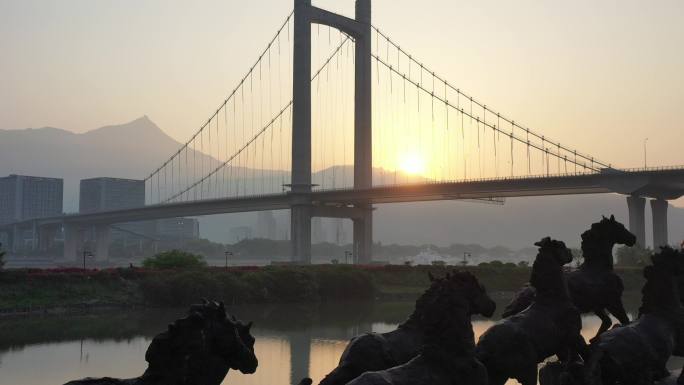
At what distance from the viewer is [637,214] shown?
4947 centimetres

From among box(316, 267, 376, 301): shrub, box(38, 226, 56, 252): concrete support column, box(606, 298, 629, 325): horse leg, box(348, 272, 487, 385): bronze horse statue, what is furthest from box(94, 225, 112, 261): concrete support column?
box(348, 272, 487, 385): bronze horse statue

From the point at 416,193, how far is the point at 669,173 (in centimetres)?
2062

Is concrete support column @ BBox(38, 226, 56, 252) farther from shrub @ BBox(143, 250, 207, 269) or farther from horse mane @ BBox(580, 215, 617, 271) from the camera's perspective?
horse mane @ BBox(580, 215, 617, 271)

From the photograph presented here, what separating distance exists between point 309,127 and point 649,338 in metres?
57.7

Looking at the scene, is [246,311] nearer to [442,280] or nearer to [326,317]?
[326,317]

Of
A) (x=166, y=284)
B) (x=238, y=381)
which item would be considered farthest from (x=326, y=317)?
(x=238, y=381)

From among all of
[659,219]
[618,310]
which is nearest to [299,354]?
[618,310]

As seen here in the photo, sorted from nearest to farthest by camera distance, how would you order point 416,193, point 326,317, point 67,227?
point 326,317
point 416,193
point 67,227

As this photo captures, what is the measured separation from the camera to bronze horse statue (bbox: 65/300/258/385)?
481 centimetres

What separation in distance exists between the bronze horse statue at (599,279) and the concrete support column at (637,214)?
145 ft

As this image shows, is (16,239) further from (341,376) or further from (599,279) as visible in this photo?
(341,376)

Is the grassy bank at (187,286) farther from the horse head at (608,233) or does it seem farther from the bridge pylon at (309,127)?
the horse head at (608,233)

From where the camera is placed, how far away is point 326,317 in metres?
31.2

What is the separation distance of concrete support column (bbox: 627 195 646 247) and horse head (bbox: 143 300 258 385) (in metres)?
49.0
